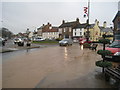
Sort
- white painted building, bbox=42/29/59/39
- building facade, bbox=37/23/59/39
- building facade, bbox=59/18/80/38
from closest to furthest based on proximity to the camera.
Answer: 1. building facade, bbox=59/18/80/38
2. white painted building, bbox=42/29/59/39
3. building facade, bbox=37/23/59/39

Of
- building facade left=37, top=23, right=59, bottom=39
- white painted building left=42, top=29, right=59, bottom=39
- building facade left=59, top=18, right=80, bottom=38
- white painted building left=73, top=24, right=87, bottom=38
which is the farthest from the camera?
building facade left=37, top=23, right=59, bottom=39

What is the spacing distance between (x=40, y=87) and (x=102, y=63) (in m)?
2.87

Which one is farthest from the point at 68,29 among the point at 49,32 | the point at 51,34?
the point at 49,32

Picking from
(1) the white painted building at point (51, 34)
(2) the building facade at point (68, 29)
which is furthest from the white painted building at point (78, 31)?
(1) the white painted building at point (51, 34)

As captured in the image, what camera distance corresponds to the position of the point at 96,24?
50594 mm

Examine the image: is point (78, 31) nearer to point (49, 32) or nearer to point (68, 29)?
point (68, 29)

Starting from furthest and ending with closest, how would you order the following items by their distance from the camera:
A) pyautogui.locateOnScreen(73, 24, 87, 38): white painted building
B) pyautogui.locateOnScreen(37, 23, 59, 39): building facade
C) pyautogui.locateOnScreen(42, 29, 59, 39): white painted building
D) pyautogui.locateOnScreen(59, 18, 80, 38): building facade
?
pyautogui.locateOnScreen(37, 23, 59, 39): building facade
pyautogui.locateOnScreen(42, 29, 59, 39): white painted building
pyautogui.locateOnScreen(59, 18, 80, 38): building facade
pyautogui.locateOnScreen(73, 24, 87, 38): white painted building

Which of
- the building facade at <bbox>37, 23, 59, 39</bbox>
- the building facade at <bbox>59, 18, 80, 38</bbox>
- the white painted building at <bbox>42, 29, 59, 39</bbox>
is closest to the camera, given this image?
the building facade at <bbox>59, 18, 80, 38</bbox>

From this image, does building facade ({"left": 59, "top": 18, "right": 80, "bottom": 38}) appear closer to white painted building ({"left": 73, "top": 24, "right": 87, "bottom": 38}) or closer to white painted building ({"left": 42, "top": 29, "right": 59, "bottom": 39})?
white painted building ({"left": 73, "top": 24, "right": 87, "bottom": 38})

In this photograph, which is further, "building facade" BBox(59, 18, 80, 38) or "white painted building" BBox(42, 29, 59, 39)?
"white painted building" BBox(42, 29, 59, 39)

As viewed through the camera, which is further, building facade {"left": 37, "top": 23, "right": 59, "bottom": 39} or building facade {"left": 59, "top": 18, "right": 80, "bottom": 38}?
building facade {"left": 37, "top": 23, "right": 59, "bottom": 39}

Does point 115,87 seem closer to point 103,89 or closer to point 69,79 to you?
point 103,89

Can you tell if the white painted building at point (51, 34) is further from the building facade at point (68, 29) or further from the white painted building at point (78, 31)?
the white painted building at point (78, 31)

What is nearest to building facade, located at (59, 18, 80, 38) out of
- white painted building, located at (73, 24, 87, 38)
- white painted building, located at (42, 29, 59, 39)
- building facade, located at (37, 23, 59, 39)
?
white painted building, located at (73, 24, 87, 38)
